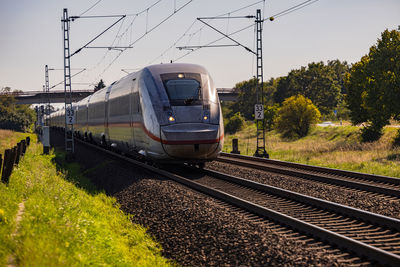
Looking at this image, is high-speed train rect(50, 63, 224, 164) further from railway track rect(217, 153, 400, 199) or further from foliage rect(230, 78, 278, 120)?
foliage rect(230, 78, 278, 120)

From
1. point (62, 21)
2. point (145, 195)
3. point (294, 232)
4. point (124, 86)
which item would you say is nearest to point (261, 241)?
point (294, 232)

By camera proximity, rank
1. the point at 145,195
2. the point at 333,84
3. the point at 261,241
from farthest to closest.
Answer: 1. the point at 333,84
2. the point at 145,195
3. the point at 261,241

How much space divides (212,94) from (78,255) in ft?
30.7

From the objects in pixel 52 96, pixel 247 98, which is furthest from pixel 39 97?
pixel 247 98

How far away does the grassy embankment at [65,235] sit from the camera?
5129 mm

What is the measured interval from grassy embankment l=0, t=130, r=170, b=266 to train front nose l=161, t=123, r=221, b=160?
361 cm

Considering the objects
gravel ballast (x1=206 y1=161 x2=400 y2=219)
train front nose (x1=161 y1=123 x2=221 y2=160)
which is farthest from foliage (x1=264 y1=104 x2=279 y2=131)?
train front nose (x1=161 y1=123 x2=221 y2=160)

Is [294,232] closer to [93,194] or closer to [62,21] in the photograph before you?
[93,194]

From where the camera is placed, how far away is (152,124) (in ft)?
44.3

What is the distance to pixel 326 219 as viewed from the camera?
25.6 feet

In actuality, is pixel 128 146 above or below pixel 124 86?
below

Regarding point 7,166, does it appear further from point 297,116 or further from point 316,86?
point 316,86

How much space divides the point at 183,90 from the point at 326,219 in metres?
7.18

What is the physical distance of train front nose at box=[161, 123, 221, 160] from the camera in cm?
1297
